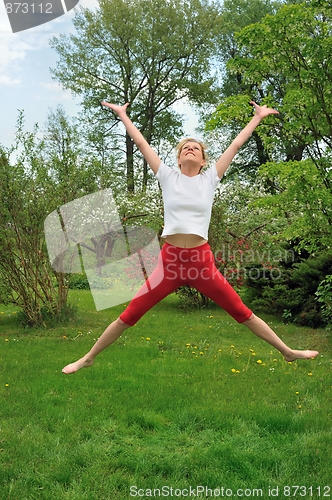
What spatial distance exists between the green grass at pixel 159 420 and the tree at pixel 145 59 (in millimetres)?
15291

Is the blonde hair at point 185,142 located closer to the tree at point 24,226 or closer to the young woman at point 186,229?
the young woman at point 186,229

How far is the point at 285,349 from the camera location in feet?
10.7

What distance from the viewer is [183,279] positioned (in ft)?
9.86

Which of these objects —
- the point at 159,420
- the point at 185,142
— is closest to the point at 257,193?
the point at 159,420

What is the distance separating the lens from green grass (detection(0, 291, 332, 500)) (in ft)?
11.0

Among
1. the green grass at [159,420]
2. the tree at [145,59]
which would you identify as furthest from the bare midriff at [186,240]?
the tree at [145,59]

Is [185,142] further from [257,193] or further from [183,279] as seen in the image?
[257,193]

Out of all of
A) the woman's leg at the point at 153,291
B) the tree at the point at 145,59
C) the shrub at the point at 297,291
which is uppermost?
the tree at the point at 145,59

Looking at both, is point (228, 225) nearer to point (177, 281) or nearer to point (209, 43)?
point (177, 281)

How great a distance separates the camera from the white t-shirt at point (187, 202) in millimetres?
2906

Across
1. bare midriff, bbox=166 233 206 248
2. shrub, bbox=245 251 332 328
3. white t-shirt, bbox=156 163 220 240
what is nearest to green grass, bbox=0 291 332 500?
bare midriff, bbox=166 233 206 248

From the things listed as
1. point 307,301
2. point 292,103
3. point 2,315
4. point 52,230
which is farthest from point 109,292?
point 292,103

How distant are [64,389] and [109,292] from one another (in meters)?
7.12

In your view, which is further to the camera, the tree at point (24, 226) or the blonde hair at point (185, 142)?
the tree at point (24, 226)
